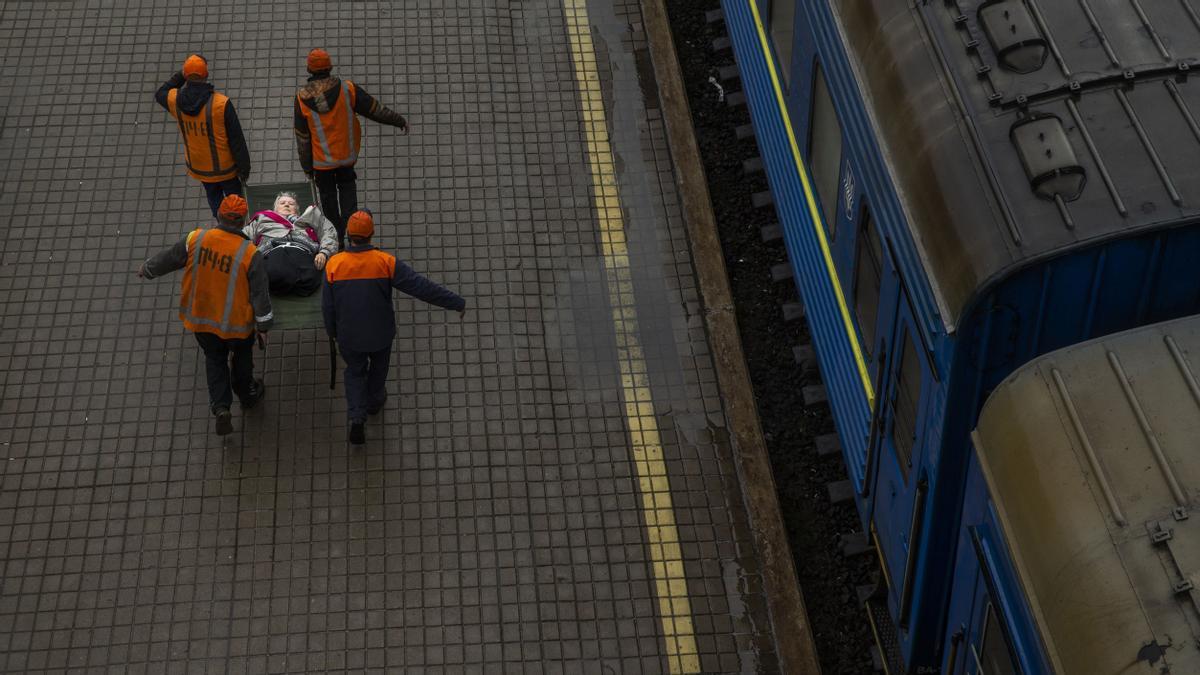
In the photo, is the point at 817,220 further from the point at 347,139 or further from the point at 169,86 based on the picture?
the point at 169,86

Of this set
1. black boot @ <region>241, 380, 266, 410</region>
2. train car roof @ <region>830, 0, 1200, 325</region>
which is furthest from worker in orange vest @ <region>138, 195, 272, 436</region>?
train car roof @ <region>830, 0, 1200, 325</region>

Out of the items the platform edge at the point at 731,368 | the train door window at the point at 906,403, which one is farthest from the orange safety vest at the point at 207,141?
the train door window at the point at 906,403

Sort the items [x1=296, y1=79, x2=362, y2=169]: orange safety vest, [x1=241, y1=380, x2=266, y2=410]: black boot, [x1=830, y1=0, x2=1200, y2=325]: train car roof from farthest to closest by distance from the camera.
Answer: [x1=296, y1=79, x2=362, y2=169]: orange safety vest, [x1=241, y1=380, x2=266, y2=410]: black boot, [x1=830, y1=0, x2=1200, y2=325]: train car roof

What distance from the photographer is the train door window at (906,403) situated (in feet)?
20.1

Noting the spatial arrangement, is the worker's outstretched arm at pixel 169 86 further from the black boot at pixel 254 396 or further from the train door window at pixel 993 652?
the train door window at pixel 993 652

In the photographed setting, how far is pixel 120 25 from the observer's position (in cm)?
1132

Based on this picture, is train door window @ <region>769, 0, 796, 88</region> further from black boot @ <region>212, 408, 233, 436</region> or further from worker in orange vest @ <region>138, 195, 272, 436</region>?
black boot @ <region>212, 408, 233, 436</region>

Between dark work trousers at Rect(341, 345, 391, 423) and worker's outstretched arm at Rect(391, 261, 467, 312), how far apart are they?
415 mm

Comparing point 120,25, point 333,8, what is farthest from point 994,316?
point 120,25

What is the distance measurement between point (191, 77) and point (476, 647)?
155 inches

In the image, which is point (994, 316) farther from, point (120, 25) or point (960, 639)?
point (120, 25)

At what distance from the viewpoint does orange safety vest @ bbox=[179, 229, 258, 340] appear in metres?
7.89

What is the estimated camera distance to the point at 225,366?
27.6ft

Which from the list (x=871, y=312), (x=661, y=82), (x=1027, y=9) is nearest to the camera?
(x=1027, y=9)
